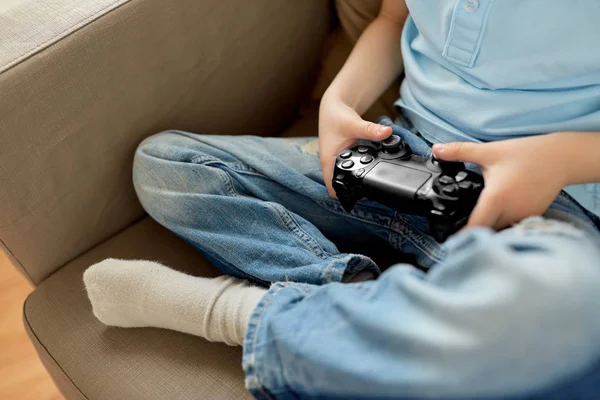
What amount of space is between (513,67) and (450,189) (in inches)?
6.3

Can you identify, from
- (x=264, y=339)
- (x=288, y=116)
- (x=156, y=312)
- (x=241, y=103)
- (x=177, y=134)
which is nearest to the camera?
(x=264, y=339)

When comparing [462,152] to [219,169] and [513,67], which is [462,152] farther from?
[219,169]


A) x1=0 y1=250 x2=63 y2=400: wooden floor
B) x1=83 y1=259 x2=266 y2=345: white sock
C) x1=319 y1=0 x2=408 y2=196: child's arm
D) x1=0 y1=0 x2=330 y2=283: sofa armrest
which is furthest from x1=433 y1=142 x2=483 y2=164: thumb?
x1=0 y1=250 x2=63 y2=400: wooden floor

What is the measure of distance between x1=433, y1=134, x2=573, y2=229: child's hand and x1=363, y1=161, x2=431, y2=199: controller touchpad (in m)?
0.06

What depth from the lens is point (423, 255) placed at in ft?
1.96

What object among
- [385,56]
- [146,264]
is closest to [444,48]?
[385,56]

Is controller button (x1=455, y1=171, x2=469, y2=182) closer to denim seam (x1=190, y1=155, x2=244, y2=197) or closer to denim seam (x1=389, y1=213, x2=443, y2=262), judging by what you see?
denim seam (x1=389, y1=213, x2=443, y2=262)

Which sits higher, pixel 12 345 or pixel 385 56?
pixel 385 56

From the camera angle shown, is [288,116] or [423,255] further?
[288,116]

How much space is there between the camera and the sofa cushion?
0.57 meters

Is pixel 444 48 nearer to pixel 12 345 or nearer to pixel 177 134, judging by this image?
pixel 177 134

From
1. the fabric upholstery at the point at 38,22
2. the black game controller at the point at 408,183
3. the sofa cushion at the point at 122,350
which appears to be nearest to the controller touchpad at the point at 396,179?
the black game controller at the point at 408,183

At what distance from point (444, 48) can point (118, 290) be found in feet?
1.39

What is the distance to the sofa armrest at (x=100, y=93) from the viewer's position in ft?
1.95
